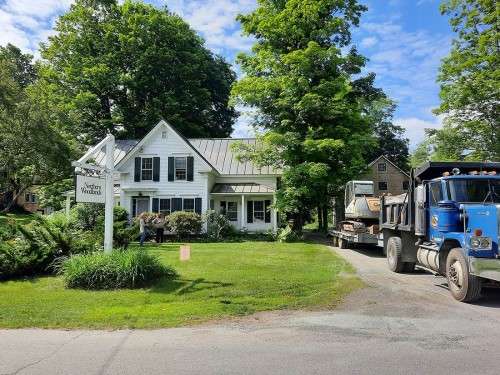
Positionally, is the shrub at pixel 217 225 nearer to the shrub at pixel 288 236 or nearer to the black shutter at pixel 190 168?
the black shutter at pixel 190 168

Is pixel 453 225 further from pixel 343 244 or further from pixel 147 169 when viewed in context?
pixel 147 169

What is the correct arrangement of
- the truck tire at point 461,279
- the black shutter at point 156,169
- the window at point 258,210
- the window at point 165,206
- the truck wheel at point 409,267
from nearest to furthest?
the truck tire at point 461,279 → the truck wheel at point 409,267 → the window at point 165,206 → the black shutter at point 156,169 → the window at point 258,210

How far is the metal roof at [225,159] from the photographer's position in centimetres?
3044

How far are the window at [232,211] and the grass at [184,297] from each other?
52.6 feet

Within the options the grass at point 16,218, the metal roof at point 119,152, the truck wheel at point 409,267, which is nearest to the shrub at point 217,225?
the metal roof at point 119,152

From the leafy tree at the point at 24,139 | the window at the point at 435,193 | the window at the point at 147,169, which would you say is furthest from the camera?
the window at the point at 147,169

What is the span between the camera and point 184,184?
95.9 feet

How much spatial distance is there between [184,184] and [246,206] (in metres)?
4.37

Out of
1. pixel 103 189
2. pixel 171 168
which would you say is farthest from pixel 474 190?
pixel 171 168

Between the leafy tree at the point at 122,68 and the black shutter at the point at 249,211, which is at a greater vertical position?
the leafy tree at the point at 122,68

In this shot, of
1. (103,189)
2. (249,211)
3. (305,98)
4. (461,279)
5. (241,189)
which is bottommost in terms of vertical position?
(461,279)

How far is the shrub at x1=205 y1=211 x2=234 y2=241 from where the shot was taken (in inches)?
1076

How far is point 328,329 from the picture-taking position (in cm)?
772

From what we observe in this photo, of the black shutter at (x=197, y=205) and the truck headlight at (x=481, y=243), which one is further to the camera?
the black shutter at (x=197, y=205)
